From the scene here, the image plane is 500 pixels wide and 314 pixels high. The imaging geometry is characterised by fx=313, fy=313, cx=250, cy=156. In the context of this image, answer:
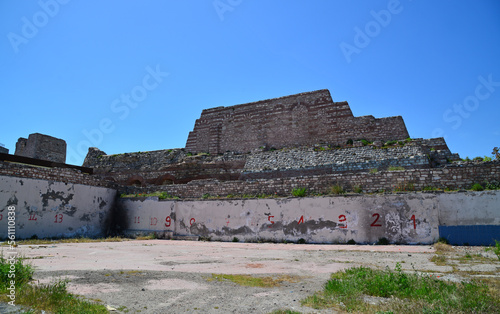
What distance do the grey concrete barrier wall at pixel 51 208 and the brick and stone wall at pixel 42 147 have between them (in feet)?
35.4

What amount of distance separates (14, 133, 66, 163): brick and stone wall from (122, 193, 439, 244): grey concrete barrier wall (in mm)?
11799

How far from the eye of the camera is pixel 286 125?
19.4m

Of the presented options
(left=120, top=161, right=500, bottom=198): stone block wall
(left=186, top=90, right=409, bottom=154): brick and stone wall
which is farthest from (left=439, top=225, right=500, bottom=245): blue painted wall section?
(left=186, top=90, right=409, bottom=154): brick and stone wall

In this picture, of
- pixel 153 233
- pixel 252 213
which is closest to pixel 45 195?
pixel 153 233

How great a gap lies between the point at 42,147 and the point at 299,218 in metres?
20.0

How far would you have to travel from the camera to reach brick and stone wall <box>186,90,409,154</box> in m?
16.8

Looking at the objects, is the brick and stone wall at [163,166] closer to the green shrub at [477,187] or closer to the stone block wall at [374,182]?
the stone block wall at [374,182]

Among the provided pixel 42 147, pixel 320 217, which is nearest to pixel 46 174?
pixel 320 217

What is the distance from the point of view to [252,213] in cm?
1233

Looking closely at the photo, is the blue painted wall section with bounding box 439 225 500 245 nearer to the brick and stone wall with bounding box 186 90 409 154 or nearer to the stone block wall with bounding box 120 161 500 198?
the stone block wall with bounding box 120 161 500 198

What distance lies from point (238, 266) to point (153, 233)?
29.8 ft

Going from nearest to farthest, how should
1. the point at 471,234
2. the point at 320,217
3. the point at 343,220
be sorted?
the point at 471,234 < the point at 343,220 < the point at 320,217

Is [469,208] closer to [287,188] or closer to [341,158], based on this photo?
[287,188]

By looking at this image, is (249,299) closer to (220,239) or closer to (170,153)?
(220,239)
